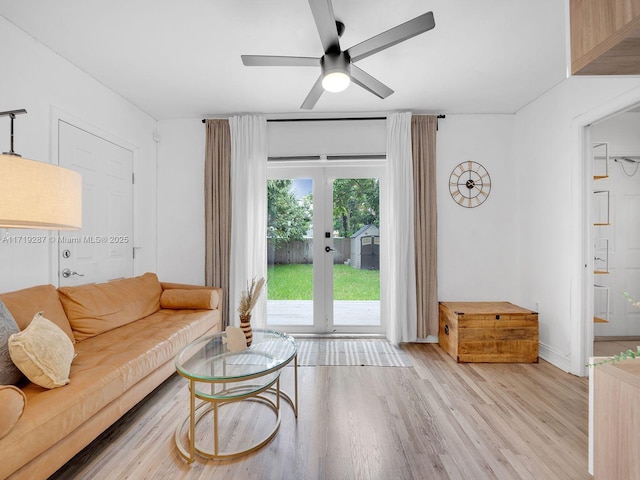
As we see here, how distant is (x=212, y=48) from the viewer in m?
2.36

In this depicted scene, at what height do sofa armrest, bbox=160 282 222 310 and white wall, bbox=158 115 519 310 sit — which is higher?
white wall, bbox=158 115 519 310

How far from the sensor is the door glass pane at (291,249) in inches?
150

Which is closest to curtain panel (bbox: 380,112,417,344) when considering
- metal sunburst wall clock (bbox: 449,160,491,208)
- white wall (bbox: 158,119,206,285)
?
metal sunburst wall clock (bbox: 449,160,491,208)

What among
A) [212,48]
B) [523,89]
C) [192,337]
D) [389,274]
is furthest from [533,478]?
[212,48]

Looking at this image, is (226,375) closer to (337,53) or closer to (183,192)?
(337,53)

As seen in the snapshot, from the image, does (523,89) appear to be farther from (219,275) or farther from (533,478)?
(219,275)

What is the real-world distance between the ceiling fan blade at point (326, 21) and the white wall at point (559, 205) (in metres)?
2.13

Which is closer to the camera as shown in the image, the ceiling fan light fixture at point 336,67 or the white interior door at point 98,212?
the ceiling fan light fixture at point 336,67

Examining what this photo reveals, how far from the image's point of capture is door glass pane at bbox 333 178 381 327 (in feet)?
12.4

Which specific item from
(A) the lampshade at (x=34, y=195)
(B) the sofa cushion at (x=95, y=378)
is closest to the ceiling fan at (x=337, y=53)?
(A) the lampshade at (x=34, y=195)

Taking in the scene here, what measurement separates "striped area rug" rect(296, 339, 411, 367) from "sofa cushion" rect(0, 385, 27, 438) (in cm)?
207

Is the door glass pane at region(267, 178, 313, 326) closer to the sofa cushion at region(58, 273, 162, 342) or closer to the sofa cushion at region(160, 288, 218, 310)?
the sofa cushion at region(160, 288, 218, 310)

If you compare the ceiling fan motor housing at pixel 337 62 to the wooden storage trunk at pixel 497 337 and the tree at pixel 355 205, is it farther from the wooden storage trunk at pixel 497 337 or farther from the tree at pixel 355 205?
the wooden storage trunk at pixel 497 337

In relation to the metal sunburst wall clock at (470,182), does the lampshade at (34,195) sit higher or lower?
lower
